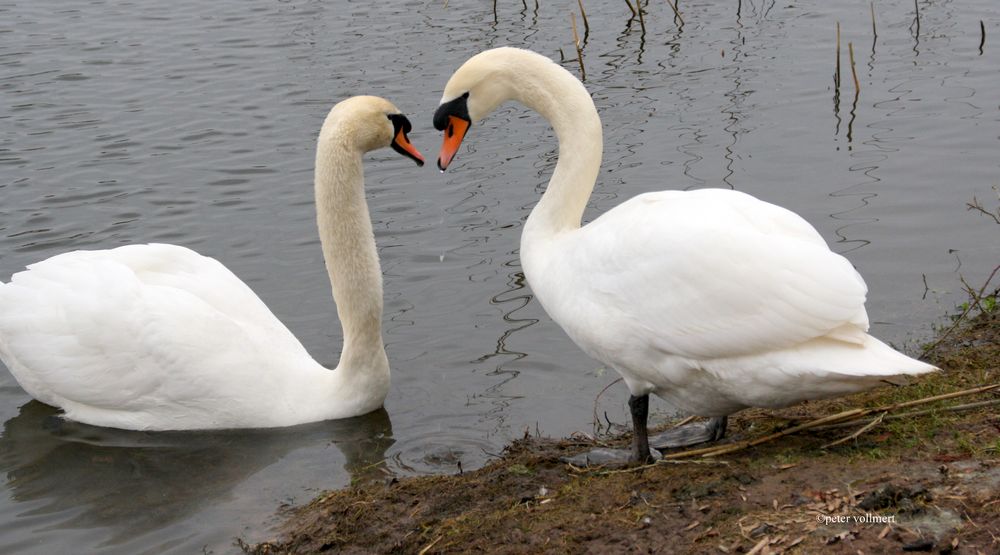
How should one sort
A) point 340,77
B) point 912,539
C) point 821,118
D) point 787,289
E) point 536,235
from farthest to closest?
point 340,77 → point 821,118 → point 536,235 → point 787,289 → point 912,539

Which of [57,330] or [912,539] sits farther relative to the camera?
[57,330]

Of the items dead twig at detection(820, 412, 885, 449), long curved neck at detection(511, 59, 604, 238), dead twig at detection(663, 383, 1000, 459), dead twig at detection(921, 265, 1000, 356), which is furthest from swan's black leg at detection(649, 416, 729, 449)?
dead twig at detection(921, 265, 1000, 356)

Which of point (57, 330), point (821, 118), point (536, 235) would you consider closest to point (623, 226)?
point (536, 235)

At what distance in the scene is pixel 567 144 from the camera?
19.6ft

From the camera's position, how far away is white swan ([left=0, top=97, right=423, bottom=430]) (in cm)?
671

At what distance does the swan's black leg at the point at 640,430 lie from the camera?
5387 millimetres

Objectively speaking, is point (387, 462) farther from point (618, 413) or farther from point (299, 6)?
point (299, 6)

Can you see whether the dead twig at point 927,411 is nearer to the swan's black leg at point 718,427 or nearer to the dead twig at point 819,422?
the dead twig at point 819,422

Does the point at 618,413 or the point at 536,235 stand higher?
the point at 536,235

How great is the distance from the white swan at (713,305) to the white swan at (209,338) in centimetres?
159

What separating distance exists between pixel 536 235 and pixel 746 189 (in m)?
4.14

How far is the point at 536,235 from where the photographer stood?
5.82 metres

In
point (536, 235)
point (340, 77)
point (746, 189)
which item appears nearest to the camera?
point (536, 235)

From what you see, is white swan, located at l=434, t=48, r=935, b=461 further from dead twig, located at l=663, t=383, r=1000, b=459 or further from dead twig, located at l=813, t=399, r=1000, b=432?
dead twig, located at l=813, t=399, r=1000, b=432
